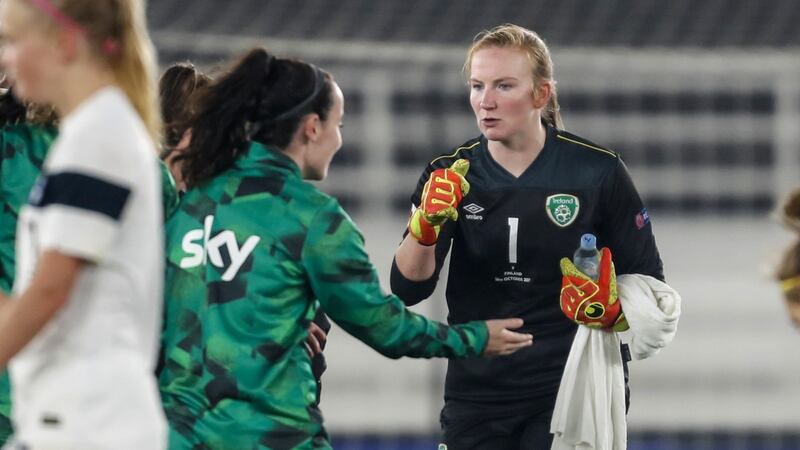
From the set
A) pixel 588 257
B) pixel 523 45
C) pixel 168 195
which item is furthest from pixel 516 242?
pixel 168 195

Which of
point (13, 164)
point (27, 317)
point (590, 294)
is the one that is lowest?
point (27, 317)

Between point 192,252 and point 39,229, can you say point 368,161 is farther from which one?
point 39,229

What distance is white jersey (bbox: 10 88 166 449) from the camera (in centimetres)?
313

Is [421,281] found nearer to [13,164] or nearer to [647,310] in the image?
[647,310]

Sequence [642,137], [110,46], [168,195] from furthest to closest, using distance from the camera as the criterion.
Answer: [642,137]
[168,195]
[110,46]

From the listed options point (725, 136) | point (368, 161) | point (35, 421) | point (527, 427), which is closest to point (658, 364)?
point (725, 136)

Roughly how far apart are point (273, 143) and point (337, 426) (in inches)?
259

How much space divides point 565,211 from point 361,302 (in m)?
1.52

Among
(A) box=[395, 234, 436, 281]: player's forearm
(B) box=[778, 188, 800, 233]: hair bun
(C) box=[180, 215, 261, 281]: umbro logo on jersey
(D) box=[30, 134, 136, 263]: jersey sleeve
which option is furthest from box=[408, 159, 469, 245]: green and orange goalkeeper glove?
(D) box=[30, 134, 136, 263]: jersey sleeve

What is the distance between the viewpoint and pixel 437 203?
16.6ft

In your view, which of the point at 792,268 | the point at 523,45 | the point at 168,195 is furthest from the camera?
the point at 523,45

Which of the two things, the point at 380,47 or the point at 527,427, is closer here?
the point at 527,427

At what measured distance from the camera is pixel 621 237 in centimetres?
551

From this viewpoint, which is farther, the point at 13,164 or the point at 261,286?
the point at 13,164
